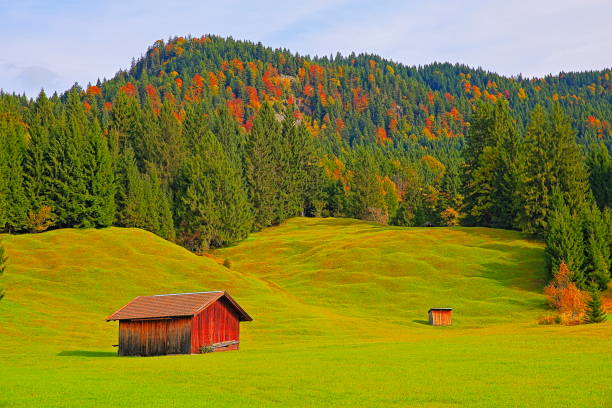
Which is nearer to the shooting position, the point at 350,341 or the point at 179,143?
the point at 350,341

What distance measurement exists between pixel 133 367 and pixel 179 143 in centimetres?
11455

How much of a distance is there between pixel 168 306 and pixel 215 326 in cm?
418

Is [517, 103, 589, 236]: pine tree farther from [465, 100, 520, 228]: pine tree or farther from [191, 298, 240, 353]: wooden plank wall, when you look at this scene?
[191, 298, 240, 353]: wooden plank wall

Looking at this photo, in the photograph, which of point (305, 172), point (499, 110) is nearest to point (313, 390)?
point (499, 110)

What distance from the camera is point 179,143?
15188cm

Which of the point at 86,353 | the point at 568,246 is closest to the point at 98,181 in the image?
the point at 86,353

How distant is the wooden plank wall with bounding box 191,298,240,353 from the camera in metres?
52.2

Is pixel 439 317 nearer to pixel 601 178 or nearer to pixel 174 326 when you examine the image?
pixel 174 326

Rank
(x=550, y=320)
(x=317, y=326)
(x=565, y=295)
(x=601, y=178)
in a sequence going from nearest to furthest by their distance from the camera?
(x=317, y=326) < (x=550, y=320) < (x=565, y=295) < (x=601, y=178)

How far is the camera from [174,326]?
2048 inches

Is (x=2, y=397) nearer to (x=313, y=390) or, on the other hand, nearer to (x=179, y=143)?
(x=313, y=390)

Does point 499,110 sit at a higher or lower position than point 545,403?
higher

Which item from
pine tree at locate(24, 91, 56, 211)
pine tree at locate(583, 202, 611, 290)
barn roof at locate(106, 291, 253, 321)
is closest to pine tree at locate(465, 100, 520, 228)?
pine tree at locate(583, 202, 611, 290)

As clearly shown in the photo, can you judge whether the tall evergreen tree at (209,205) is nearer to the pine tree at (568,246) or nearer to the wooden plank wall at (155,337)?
the pine tree at (568,246)
